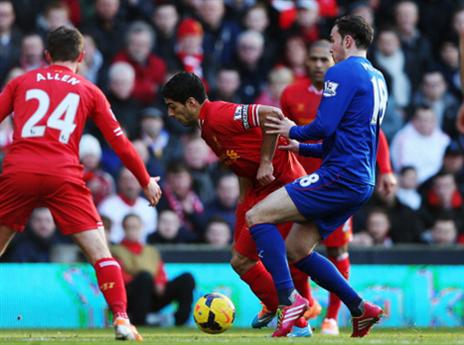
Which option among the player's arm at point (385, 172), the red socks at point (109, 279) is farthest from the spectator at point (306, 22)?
the red socks at point (109, 279)

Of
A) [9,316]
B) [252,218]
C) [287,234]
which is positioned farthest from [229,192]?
[252,218]

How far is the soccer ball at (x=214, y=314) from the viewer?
10562mm

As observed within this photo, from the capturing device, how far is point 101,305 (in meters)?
14.4

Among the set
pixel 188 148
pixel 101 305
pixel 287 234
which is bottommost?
pixel 101 305

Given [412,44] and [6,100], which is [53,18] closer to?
[412,44]

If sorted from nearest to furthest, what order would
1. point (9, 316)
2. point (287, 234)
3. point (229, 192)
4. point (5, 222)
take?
point (5, 222)
point (287, 234)
point (9, 316)
point (229, 192)

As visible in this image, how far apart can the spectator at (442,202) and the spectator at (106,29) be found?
4.58 meters

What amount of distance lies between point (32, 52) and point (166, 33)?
7.31 feet

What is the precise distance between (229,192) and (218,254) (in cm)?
123

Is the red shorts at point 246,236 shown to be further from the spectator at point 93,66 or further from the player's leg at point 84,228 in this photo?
the spectator at point 93,66

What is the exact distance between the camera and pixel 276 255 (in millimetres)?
9883

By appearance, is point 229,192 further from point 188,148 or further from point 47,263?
point 47,263

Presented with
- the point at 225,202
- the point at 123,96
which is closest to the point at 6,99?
the point at 225,202

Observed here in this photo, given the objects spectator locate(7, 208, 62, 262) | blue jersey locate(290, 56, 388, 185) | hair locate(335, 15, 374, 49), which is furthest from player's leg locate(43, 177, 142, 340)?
spectator locate(7, 208, 62, 262)
